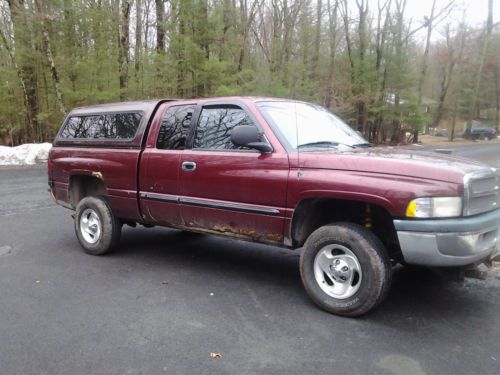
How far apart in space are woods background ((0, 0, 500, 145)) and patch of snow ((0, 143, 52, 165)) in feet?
6.94

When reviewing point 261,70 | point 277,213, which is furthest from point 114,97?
point 277,213

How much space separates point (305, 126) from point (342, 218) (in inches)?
40.6

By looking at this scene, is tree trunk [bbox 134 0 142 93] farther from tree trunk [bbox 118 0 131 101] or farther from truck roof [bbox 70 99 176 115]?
truck roof [bbox 70 99 176 115]

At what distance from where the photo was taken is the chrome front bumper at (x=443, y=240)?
3.35 m

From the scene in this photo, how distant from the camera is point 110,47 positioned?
19.6m

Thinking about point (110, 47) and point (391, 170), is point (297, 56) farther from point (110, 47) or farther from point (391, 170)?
point (391, 170)

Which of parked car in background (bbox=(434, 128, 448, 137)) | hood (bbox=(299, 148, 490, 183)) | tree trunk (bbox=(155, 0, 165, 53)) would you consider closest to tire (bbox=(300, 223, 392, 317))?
hood (bbox=(299, 148, 490, 183))

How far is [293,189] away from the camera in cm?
397

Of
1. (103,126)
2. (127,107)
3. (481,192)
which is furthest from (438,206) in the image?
(103,126)

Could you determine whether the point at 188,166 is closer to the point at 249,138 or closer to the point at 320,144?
the point at 249,138

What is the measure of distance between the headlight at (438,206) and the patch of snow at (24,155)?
648 inches

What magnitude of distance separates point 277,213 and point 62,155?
3513mm

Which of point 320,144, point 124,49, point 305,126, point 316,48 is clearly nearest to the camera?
point 320,144

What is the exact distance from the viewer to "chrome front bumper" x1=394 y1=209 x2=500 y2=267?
3348mm
